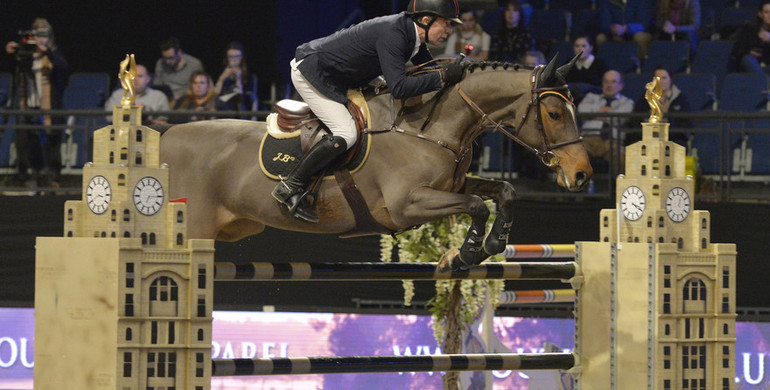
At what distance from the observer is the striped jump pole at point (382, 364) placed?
4.00 metres

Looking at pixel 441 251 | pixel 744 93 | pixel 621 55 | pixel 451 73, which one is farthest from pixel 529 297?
pixel 621 55

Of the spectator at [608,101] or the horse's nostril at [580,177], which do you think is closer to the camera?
the horse's nostril at [580,177]

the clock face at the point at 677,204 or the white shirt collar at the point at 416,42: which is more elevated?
the white shirt collar at the point at 416,42

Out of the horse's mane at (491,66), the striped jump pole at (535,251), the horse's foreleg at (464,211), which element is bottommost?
the striped jump pole at (535,251)

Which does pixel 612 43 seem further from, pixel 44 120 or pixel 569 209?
pixel 44 120

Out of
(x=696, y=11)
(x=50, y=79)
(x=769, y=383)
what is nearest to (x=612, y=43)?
(x=696, y=11)

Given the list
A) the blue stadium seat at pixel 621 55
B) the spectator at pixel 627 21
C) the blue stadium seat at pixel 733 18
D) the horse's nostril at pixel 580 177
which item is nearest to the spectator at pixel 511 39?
the blue stadium seat at pixel 621 55

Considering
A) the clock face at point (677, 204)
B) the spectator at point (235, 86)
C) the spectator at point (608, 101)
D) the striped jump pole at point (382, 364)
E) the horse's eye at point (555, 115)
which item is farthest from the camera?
the spectator at point (235, 86)

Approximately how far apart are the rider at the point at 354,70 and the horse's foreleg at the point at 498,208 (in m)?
0.44

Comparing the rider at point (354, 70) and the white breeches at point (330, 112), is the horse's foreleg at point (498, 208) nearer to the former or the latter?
the rider at point (354, 70)

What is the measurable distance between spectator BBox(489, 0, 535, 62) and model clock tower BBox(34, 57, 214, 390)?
5.78m

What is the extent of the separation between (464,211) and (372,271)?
44cm

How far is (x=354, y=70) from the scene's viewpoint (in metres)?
4.65

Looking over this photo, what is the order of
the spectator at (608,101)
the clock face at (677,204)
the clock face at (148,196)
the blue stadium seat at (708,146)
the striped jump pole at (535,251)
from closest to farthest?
the clock face at (148,196) → the clock face at (677,204) → the striped jump pole at (535,251) → the blue stadium seat at (708,146) → the spectator at (608,101)
